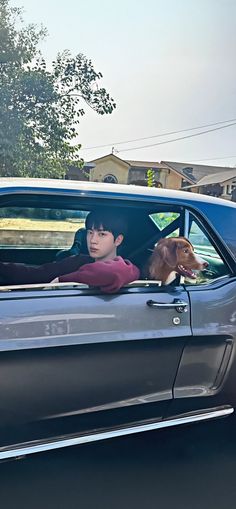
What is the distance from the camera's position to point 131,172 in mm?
41281

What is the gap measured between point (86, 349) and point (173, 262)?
0.71m

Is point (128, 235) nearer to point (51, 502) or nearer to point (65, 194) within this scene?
point (65, 194)

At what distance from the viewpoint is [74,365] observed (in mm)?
2137

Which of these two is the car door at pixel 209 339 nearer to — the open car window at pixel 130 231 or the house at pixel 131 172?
the open car window at pixel 130 231

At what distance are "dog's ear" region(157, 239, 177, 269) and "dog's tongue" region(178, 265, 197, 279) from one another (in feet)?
0.14

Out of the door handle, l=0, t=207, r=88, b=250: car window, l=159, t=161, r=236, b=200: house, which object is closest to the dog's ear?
the door handle

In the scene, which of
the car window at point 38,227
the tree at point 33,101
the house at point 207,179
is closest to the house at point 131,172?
the house at point 207,179

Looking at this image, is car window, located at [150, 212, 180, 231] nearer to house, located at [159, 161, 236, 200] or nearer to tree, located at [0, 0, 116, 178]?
tree, located at [0, 0, 116, 178]

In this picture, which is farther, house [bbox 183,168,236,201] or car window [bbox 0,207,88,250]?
house [bbox 183,168,236,201]

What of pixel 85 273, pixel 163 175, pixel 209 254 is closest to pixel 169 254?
pixel 209 254

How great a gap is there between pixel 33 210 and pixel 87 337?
1.02 m

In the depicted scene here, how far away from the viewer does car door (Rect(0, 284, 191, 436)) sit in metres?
2.01

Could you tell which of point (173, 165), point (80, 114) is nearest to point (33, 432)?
point (80, 114)

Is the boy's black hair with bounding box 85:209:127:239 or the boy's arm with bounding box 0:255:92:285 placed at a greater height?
the boy's black hair with bounding box 85:209:127:239
